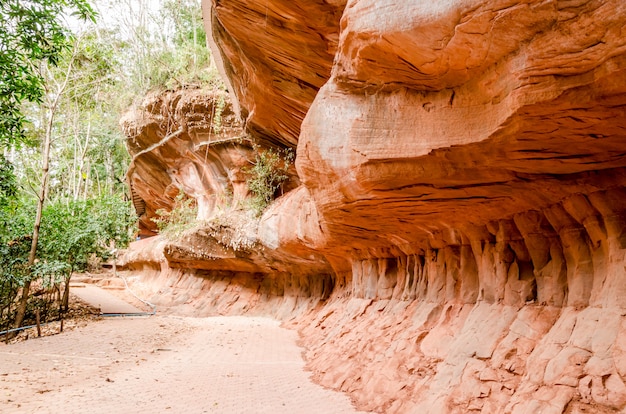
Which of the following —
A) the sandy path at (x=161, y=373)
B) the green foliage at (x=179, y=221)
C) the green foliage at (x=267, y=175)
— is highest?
the green foliage at (x=267, y=175)

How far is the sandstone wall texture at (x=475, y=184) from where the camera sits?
3.24m

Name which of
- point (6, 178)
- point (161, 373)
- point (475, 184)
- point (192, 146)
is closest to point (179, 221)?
point (192, 146)

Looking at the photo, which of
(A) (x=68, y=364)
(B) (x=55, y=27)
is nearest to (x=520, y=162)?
(B) (x=55, y=27)

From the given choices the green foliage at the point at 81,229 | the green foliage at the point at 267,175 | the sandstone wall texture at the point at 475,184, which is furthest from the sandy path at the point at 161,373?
the green foliage at the point at 267,175

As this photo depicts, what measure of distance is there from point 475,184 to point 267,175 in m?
11.8

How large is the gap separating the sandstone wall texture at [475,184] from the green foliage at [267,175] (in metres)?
7.20

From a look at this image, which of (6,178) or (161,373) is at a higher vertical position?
(6,178)

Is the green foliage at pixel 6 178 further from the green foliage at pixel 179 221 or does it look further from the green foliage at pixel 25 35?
the green foliage at pixel 179 221

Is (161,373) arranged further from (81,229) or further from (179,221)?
(179,221)

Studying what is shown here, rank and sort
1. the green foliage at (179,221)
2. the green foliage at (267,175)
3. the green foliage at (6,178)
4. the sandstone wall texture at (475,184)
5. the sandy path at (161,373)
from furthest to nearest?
the green foliage at (179,221)
the green foliage at (267,175)
the green foliage at (6,178)
the sandy path at (161,373)
the sandstone wall texture at (475,184)

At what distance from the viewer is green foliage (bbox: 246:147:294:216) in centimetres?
1541

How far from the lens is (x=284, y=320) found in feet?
51.8

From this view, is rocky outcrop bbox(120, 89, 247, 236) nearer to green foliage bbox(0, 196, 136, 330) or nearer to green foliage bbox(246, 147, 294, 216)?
green foliage bbox(246, 147, 294, 216)

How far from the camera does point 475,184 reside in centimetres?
478
